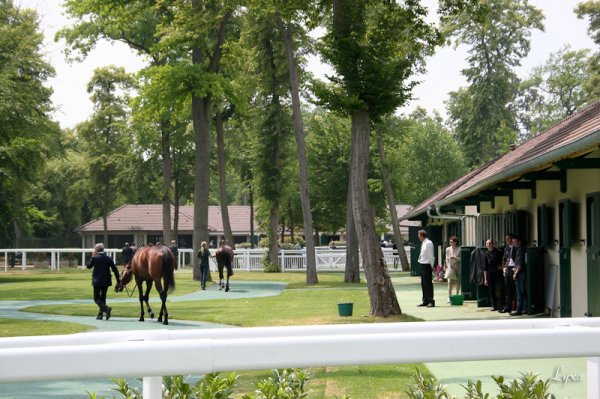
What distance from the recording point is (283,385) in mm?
3553

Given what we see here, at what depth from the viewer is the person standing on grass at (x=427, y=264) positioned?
22.7 metres

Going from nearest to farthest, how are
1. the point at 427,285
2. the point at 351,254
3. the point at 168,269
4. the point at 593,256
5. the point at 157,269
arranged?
the point at 593,256 < the point at 168,269 < the point at 157,269 < the point at 427,285 < the point at 351,254

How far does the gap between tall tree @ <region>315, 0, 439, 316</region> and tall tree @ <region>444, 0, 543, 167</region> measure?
42.2 meters

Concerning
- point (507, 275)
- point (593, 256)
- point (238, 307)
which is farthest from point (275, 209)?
point (593, 256)

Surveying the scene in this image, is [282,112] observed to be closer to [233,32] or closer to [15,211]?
[233,32]

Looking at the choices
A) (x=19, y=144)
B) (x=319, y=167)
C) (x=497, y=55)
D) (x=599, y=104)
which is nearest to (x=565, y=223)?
(x=599, y=104)

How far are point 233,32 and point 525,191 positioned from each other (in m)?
27.7

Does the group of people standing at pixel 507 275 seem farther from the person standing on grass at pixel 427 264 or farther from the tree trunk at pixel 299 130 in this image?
the tree trunk at pixel 299 130

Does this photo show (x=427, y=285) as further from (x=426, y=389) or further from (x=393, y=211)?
(x=393, y=211)

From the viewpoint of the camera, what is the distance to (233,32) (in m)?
46.7

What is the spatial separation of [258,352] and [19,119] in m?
42.3

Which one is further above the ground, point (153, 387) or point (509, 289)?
point (153, 387)

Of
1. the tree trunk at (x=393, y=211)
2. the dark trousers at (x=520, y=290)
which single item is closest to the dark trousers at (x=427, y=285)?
the dark trousers at (x=520, y=290)

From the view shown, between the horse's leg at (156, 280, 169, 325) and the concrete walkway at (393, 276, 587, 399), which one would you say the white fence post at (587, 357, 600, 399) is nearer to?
the concrete walkway at (393, 276, 587, 399)
